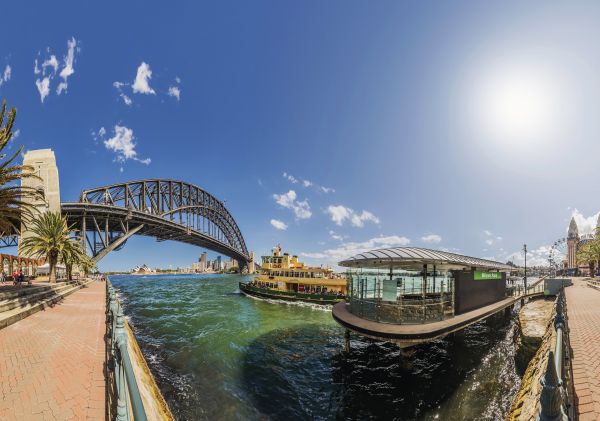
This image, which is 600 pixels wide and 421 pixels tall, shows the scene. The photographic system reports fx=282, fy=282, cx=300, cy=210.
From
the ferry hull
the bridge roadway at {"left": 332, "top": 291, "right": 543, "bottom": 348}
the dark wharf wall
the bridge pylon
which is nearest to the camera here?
the bridge roadway at {"left": 332, "top": 291, "right": 543, "bottom": 348}

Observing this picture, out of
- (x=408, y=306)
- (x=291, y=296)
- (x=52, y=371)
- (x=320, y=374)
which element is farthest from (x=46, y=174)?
(x=408, y=306)

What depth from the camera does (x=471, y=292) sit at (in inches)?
685

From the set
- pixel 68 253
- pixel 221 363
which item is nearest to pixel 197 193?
pixel 68 253

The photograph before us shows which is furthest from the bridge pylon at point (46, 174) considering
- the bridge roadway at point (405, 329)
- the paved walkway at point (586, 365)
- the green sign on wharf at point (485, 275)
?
the paved walkway at point (586, 365)

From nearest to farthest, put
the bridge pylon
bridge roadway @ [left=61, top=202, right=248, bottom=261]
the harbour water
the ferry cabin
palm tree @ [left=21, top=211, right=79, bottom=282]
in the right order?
the harbour water
palm tree @ [left=21, top=211, right=79, bottom=282]
the ferry cabin
the bridge pylon
bridge roadway @ [left=61, top=202, right=248, bottom=261]

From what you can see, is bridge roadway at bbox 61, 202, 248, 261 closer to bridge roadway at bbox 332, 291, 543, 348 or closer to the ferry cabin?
the ferry cabin

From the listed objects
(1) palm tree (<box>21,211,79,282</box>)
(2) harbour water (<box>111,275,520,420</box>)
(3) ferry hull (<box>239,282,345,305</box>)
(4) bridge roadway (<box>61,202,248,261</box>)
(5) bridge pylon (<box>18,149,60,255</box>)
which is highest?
(5) bridge pylon (<box>18,149,60,255</box>)

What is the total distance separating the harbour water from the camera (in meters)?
10.1

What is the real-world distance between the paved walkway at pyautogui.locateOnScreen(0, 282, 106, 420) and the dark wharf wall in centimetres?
1623

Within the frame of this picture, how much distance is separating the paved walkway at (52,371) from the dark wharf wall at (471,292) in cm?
1623

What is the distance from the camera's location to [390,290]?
1349 cm

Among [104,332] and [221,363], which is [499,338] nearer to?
[221,363]

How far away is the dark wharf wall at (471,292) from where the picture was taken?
15789 millimetres

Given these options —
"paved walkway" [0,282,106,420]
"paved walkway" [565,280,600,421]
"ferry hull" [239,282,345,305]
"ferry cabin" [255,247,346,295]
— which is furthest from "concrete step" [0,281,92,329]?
"ferry cabin" [255,247,346,295]
